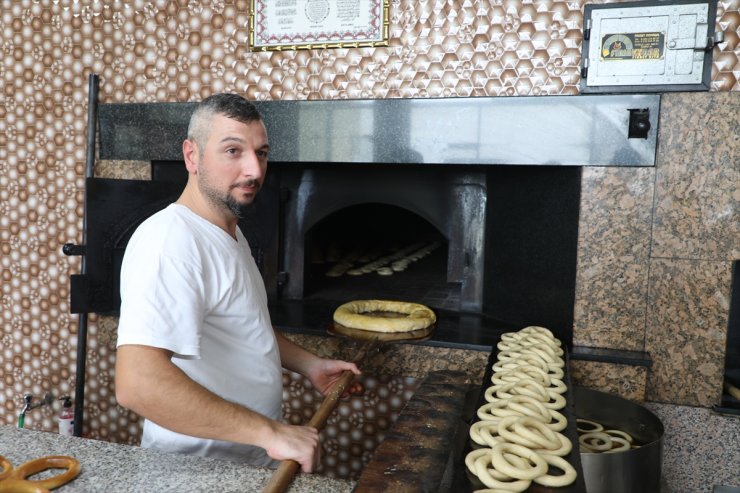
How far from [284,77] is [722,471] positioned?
2.42m

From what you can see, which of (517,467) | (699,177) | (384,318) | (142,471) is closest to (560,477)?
(517,467)

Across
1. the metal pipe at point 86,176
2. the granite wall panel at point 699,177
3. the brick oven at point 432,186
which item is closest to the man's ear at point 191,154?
the brick oven at point 432,186

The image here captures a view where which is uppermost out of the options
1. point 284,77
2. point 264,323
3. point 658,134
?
point 284,77

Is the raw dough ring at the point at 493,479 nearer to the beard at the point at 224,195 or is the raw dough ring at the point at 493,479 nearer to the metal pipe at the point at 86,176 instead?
the beard at the point at 224,195

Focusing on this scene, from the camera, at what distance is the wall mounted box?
6.94 ft

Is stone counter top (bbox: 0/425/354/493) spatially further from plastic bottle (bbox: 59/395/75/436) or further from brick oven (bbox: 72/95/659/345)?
plastic bottle (bbox: 59/395/75/436)

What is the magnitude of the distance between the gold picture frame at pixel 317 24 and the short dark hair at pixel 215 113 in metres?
1.06

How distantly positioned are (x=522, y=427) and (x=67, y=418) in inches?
98.9

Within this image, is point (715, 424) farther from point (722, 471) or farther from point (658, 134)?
point (658, 134)

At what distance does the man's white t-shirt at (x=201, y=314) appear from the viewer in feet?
4.33

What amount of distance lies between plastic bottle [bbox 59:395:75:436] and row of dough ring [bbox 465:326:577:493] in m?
2.22

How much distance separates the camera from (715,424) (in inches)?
86.8

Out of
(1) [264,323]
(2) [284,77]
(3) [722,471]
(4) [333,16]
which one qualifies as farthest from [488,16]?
(3) [722,471]

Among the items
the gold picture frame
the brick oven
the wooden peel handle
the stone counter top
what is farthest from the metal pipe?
the wooden peel handle
